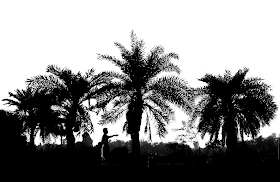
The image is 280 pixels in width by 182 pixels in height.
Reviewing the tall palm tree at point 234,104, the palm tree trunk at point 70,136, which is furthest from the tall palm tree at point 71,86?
the tall palm tree at point 234,104

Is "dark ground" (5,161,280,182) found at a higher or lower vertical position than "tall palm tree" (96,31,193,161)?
lower

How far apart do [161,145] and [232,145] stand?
327 ft

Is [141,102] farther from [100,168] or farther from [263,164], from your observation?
[263,164]

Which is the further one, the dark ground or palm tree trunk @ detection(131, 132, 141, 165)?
palm tree trunk @ detection(131, 132, 141, 165)

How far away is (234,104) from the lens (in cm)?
Answer: 1958

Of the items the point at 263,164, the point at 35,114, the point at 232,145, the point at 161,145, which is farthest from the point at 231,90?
the point at 161,145

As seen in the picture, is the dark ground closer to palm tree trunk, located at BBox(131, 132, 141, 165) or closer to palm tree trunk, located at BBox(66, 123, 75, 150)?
palm tree trunk, located at BBox(131, 132, 141, 165)

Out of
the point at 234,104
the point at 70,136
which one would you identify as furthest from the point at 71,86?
the point at 234,104

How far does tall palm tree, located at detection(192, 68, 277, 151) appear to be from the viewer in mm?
18578

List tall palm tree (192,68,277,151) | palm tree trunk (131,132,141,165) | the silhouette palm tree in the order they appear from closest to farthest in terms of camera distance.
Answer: palm tree trunk (131,132,141,165), tall palm tree (192,68,277,151), the silhouette palm tree

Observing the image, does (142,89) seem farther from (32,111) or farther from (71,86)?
(32,111)

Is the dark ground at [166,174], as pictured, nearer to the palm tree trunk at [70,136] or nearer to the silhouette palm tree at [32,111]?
the palm tree trunk at [70,136]

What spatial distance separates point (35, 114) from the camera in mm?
25844

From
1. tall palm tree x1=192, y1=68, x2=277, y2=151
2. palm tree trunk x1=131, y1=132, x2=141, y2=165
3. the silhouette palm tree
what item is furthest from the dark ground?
the silhouette palm tree
